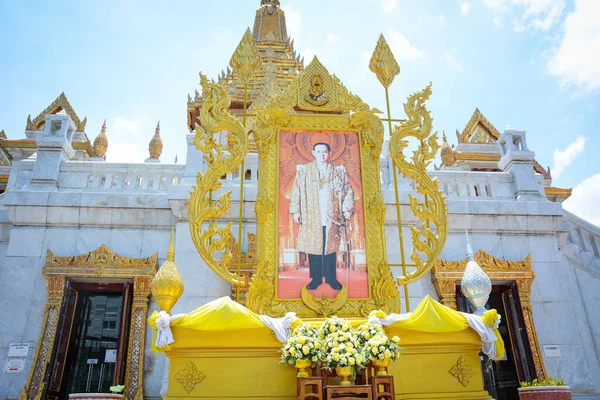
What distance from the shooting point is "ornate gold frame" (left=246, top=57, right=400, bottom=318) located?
6.26 m

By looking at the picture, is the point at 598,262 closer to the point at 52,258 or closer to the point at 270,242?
the point at 270,242

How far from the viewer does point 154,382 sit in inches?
298

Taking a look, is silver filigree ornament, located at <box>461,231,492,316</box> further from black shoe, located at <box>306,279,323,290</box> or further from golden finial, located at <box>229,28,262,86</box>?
golden finial, located at <box>229,28,262,86</box>

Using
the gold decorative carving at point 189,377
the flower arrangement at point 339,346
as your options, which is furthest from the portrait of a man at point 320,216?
the gold decorative carving at point 189,377

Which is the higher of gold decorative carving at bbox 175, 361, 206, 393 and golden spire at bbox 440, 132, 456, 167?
golden spire at bbox 440, 132, 456, 167

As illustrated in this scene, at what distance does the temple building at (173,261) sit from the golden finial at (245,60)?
0.16m

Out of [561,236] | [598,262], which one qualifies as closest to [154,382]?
[561,236]

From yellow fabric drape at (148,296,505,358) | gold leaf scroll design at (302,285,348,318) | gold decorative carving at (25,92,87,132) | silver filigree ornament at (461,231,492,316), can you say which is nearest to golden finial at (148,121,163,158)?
gold decorative carving at (25,92,87,132)

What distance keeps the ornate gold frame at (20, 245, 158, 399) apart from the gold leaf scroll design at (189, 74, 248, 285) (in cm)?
188

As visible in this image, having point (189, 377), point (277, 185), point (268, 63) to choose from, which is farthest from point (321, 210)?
point (268, 63)

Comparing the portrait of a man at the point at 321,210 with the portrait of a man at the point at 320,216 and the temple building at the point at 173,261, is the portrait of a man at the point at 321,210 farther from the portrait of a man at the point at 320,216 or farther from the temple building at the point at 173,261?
the temple building at the point at 173,261

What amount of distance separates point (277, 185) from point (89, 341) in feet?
19.2

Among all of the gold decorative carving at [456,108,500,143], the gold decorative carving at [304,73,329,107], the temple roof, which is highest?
the temple roof

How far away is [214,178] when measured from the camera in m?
6.89
